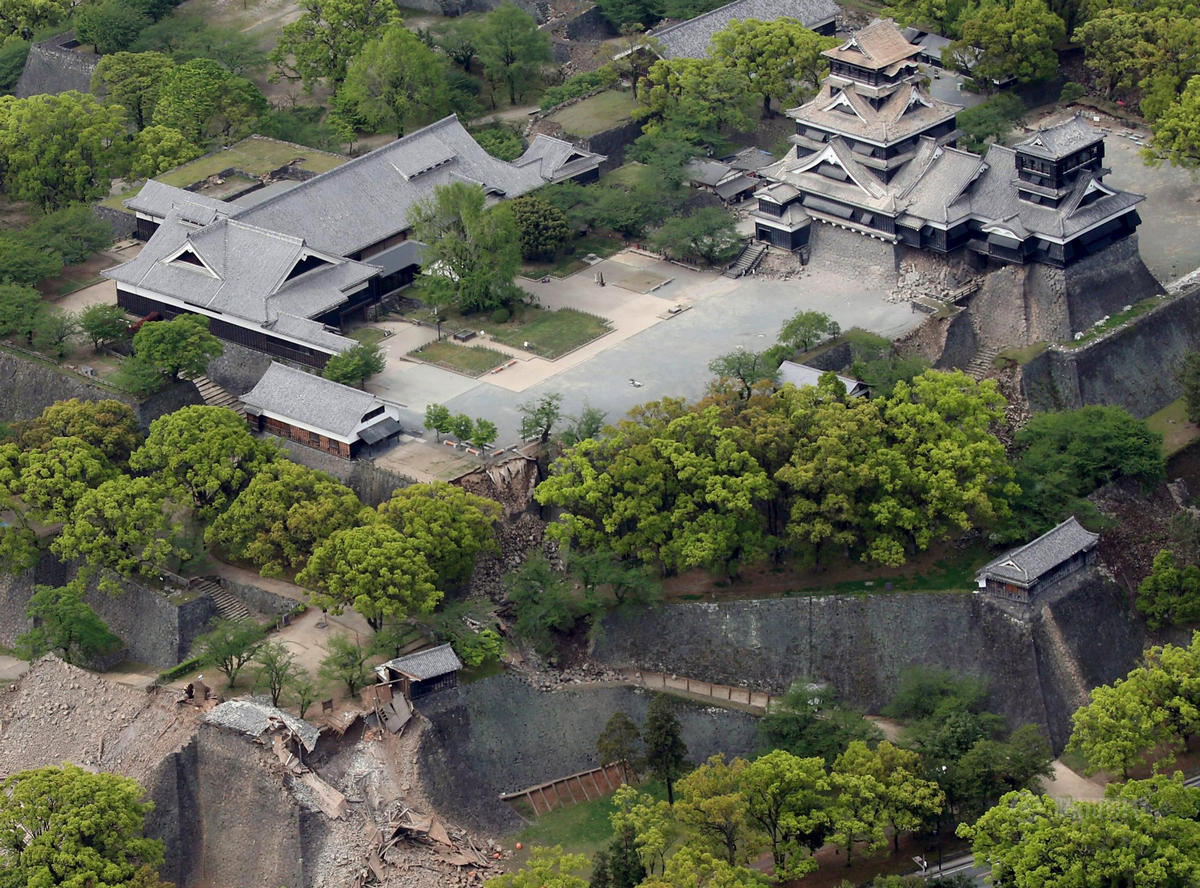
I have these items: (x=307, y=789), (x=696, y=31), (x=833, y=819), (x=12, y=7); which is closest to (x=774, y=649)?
(x=833, y=819)

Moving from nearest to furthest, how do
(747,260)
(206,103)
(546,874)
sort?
(546,874), (747,260), (206,103)

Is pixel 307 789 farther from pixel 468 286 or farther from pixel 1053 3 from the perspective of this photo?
pixel 1053 3

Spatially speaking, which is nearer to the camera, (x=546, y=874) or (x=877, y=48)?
(x=546, y=874)

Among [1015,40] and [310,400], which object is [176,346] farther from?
[1015,40]

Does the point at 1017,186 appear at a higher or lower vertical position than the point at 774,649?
higher

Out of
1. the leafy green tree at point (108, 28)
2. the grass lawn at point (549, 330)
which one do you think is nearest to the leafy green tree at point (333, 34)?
the leafy green tree at point (108, 28)

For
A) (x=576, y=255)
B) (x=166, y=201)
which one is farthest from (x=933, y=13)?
(x=166, y=201)

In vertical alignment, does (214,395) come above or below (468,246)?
below
